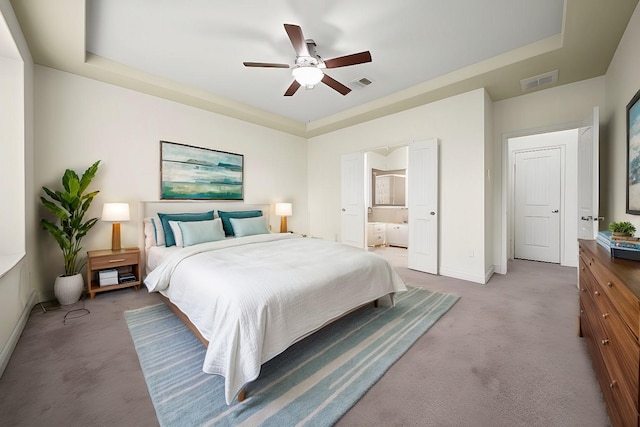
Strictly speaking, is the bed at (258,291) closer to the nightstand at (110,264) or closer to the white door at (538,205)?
the nightstand at (110,264)

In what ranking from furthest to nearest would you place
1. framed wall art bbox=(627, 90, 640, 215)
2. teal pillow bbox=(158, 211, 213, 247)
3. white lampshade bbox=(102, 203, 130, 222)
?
teal pillow bbox=(158, 211, 213, 247) < white lampshade bbox=(102, 203, 130, 222) < framed wall art bbox=(627, 90, 640, 215)

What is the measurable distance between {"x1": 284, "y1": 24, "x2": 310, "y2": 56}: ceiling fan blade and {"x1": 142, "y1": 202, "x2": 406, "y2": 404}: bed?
1899 mm

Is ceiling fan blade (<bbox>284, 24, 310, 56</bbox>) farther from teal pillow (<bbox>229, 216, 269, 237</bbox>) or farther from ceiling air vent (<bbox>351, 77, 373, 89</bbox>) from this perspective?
teal pillow (<bbox>229, 216, 269, 237</bbox>)

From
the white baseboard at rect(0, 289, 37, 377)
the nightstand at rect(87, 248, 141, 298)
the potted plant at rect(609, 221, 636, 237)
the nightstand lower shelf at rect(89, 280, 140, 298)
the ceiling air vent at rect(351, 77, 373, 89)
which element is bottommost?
the white baseboard at rect(0, 289, 37, 377)

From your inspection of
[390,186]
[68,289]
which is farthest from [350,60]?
[390,186]

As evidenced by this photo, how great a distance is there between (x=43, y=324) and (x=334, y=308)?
8.84 feet

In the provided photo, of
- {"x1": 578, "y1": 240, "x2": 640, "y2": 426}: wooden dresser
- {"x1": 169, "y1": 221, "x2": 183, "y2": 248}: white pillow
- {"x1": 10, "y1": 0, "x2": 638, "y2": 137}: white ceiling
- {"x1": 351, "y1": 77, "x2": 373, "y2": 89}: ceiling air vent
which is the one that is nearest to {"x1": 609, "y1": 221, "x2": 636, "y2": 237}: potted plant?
{"x1": 578, "y1": 240, "x2": 640, "y2": 426}: wooden dresser

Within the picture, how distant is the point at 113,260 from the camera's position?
3.12 meters

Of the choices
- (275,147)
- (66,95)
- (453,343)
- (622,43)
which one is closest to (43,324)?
(66,95)

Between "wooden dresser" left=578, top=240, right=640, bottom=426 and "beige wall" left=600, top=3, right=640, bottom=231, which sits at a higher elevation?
"beige wall" left=600, top=3, right=640, bottom=231

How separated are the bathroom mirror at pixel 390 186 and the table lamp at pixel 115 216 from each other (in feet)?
17.9

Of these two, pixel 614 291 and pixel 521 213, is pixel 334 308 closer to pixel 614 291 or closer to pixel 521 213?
pixel 614 291

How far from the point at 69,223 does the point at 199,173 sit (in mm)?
1702

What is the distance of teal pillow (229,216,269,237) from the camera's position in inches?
154
